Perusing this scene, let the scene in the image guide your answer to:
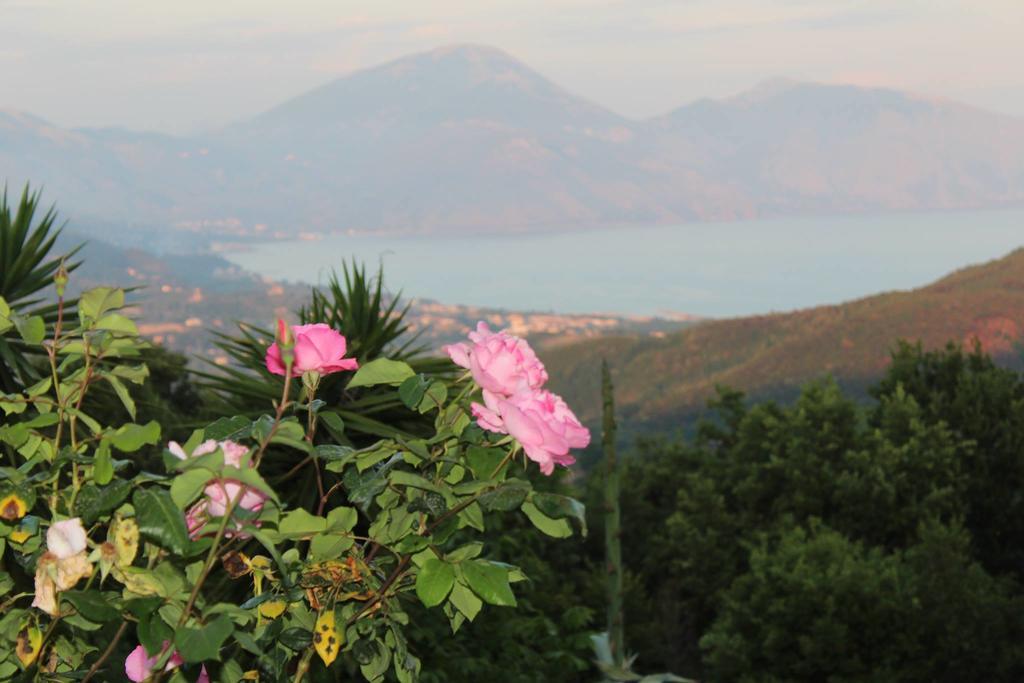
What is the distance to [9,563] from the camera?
1.81 metres

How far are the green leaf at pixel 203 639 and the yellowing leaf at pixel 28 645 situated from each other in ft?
1.29

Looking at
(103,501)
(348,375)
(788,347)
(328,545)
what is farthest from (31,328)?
(788,347)

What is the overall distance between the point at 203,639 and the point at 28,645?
1.64 ft

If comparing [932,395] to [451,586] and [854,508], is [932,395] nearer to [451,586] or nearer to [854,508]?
[854,508]

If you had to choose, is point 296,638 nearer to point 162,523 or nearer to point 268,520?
point 268,520

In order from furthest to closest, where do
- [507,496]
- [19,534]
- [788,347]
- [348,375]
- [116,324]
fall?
[788,347]
[348,375]
[116,324]
[19,534]
[507,496]

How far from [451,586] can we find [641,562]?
17.6 m

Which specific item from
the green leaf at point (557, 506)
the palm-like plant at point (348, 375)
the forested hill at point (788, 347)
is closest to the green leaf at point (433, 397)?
the green leaf at point (557, 506)

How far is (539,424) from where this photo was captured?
4.42ft

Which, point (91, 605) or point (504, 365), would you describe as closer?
point (91, 605)

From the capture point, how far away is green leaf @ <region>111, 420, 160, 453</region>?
135 cm

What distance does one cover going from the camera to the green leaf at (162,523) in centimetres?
122

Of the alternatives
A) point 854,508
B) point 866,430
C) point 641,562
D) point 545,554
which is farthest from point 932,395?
point 545,554

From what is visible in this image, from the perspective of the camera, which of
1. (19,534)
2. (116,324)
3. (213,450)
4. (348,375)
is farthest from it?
(348,375)
